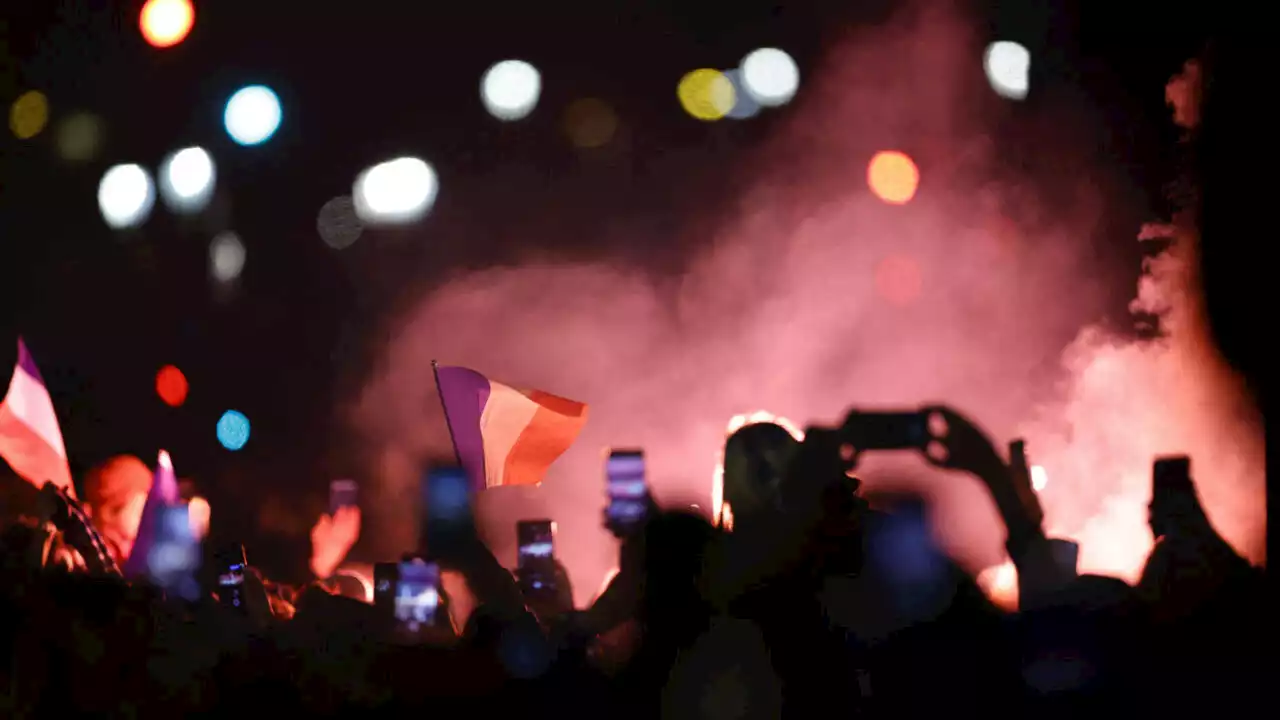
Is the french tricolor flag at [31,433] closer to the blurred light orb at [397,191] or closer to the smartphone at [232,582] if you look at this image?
the smartphone at [232,582]

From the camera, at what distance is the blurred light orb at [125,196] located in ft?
12.2

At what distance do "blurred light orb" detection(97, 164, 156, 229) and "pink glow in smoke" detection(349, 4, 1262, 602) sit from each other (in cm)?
116

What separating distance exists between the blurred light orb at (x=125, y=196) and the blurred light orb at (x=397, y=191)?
2.83 ft

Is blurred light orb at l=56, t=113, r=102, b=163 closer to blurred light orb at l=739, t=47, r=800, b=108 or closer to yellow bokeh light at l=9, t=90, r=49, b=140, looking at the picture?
yellow bokeh light at l=9, t=90, r=49, b=140

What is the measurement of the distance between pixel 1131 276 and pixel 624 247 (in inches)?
62.9

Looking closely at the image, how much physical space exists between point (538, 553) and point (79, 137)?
7.74 feet

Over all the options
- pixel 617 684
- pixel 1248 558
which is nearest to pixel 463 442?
pixel 617 684

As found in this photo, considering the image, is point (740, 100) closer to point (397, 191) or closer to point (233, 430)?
point (397, 191)

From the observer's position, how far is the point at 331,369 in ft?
11.6

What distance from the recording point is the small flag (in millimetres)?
3160

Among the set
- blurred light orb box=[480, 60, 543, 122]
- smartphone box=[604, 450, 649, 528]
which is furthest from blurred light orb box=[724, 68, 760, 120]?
smartphone box=[604, 450, 649, 528]

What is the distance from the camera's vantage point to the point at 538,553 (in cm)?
322

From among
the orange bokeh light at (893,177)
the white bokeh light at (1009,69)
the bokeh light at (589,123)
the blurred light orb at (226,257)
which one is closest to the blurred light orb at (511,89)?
the bokeh light at (589,123)

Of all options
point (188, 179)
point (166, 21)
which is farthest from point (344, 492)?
point (166, 21)
